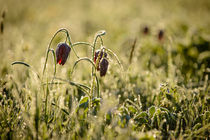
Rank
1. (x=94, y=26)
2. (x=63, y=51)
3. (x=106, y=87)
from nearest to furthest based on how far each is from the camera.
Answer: (x=63, y=51) → (x=106, y=87) → (x=94, y=26)

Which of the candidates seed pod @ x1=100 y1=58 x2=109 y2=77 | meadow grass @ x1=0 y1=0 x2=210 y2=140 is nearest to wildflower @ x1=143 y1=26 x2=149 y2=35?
meadow grass @ x1=0 y1=0 x2=210 y2=140

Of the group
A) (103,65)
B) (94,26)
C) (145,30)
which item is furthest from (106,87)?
(94,26)

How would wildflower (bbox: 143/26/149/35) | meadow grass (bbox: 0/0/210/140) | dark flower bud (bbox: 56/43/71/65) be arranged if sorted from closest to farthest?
1. meadow grass (bbox: 0/0/210/140)
2. dark flower bud (bbox: 56/43/71/65)
3. wildflower (bbox: 143/26/149/35)

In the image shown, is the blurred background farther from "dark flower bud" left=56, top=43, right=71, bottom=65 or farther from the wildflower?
"dark flower bud" left=56, top=43, right=71, bottom=65

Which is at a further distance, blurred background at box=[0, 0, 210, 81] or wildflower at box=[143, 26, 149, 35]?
wildflower at box=[143, 26, 149, 35]

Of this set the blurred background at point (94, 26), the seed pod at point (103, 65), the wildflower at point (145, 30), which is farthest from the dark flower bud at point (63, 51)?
the wildflower at point (145, 30)

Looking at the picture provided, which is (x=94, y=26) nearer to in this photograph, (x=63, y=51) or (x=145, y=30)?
(x=145, y=30)

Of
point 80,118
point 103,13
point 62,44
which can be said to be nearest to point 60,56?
point 62,44

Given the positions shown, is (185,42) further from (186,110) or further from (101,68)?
(101,68)

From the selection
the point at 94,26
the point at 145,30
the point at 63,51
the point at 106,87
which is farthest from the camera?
the point at 94,26

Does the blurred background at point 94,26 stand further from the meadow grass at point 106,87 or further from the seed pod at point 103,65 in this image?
the seed pod at point 103,65

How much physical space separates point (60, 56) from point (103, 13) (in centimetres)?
437

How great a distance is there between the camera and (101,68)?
1.29m

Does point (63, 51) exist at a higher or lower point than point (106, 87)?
higher
